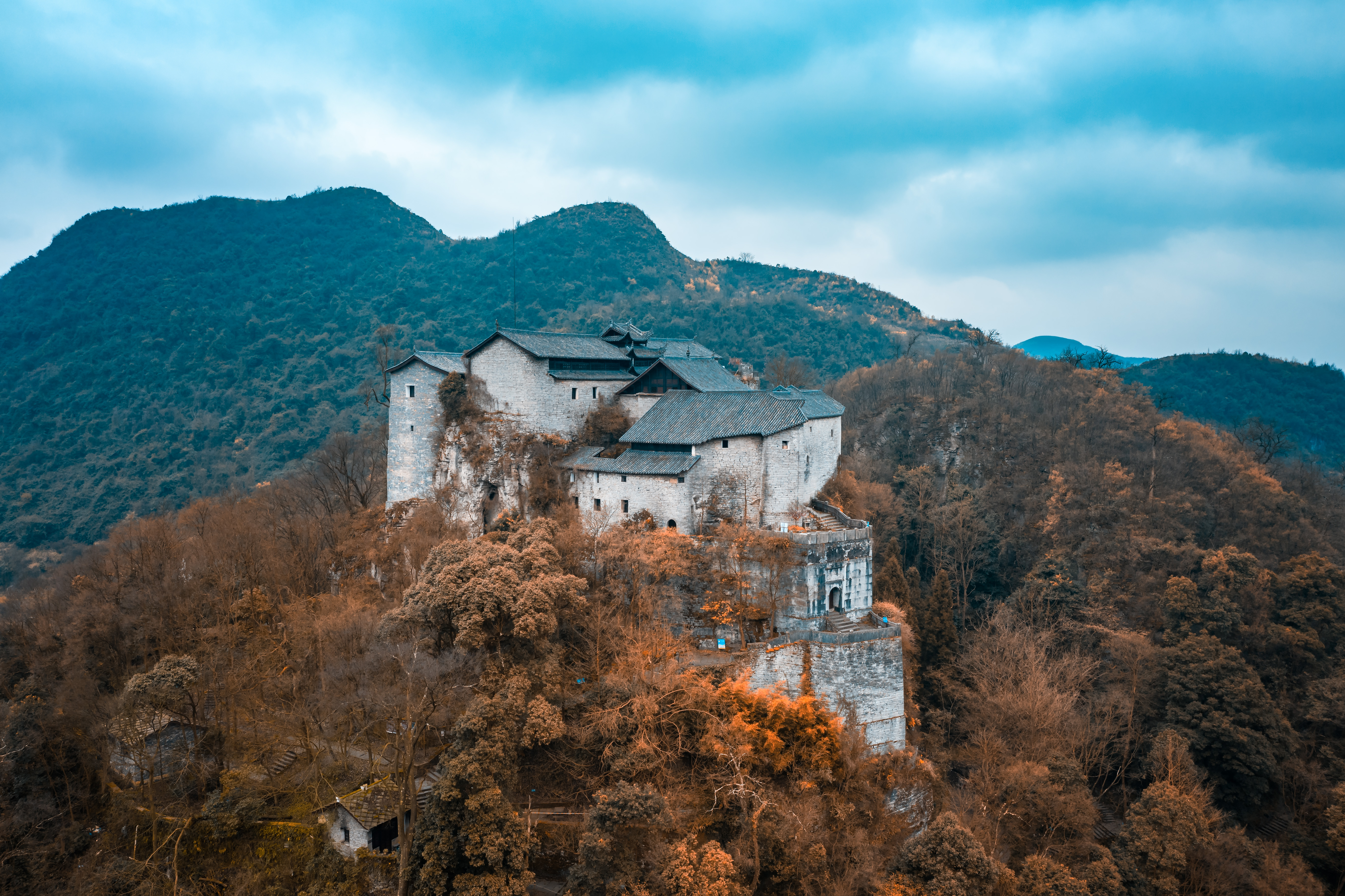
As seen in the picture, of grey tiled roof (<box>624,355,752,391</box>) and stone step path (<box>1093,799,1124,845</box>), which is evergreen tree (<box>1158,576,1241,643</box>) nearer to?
stone step path (<box>1093,799,1124,845</box>)

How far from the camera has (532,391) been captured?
3578cm

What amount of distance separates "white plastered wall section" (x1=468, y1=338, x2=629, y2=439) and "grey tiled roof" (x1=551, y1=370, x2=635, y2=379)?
17 centimetres

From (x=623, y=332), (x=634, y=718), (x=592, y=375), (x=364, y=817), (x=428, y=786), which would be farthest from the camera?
(x=623, y=332)

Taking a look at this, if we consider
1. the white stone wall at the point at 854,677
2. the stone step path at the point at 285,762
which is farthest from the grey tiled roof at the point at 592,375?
the stone step path at the point at 285,762

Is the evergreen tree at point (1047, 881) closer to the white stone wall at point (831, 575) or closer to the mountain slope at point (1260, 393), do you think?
the white stone wall at point (831, 575)

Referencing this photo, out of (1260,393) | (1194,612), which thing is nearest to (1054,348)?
(1260,393)

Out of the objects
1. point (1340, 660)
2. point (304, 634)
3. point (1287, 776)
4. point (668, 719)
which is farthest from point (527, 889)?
point (1340, 660)

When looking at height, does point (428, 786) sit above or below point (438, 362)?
below

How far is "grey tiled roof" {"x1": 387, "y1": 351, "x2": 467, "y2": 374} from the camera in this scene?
3769 cm

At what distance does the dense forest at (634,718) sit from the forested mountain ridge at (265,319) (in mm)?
31123

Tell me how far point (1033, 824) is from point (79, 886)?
33189mm

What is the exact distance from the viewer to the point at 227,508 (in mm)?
37875

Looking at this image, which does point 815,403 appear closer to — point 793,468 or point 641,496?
point 793,468

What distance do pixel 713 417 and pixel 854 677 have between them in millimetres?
12519
